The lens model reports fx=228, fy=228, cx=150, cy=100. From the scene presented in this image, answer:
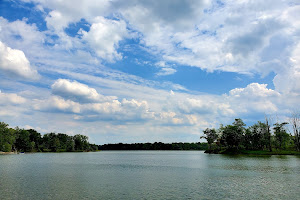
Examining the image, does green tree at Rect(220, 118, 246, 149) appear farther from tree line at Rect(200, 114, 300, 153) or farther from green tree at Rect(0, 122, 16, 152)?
green tree at Rect(0, 122, 16, 152)

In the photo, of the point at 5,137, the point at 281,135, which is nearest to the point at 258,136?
the point at 281,135

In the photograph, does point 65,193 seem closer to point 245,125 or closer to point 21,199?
point 21,199

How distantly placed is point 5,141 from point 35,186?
180406mm

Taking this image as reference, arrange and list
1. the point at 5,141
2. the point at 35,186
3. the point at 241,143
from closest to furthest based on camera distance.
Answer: the point at 35,186
the point at 241,143
the point at 5,141

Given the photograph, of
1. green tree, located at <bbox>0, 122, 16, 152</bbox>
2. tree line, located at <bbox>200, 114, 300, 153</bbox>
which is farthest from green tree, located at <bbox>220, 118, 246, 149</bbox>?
green tree, located at <bbox>0, 122, 16, 152</bbox>

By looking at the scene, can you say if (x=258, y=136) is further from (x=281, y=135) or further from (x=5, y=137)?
(x=5, y=137)

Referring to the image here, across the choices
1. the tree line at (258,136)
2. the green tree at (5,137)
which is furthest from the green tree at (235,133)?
the green tree at (5,137)

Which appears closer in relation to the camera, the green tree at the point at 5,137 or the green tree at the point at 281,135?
the green tree at the point at 281,135

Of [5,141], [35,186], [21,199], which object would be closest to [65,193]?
[21,199]

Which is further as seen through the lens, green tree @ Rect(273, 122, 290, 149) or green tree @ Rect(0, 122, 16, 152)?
green tree @ Rect(0, 122, 16, 152)

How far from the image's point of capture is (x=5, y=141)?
628 feet

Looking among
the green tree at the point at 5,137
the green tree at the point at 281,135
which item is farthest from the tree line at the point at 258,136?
the green tree at the point at 5,137

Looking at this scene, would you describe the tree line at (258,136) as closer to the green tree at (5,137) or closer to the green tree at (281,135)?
the green tree at (281,135)

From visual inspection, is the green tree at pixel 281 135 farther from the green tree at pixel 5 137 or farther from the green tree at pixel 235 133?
the green tree at pixel 5 137
